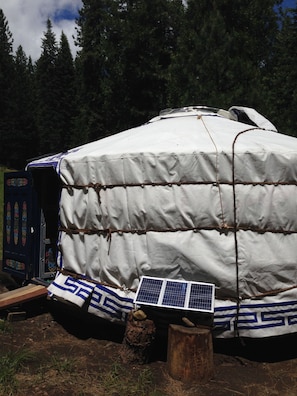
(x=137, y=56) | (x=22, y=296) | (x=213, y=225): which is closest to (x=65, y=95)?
(x=137, y=56)

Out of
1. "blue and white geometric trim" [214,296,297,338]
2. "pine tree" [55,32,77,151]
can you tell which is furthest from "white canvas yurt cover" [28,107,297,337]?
"pine tree" [55,32,77,151]

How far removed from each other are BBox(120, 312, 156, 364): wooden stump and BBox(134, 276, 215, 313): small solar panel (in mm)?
188

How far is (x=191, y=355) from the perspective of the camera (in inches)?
119

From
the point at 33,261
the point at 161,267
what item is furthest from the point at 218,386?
the point at 33,261

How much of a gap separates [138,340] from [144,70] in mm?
17396

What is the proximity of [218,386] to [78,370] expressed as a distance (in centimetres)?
106

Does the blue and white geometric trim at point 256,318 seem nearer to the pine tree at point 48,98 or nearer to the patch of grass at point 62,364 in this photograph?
the patch of grass at point 62,364

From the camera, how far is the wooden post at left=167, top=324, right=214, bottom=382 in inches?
119

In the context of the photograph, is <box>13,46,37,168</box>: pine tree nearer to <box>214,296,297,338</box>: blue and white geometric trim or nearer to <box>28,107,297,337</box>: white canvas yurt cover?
<box>28,107,297,337</box>: white canvas yurt cover

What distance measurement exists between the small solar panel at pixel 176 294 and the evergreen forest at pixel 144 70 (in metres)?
5.73

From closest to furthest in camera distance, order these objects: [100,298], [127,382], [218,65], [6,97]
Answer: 1. [127,382]
2. [100,298]
3. [218,65]
4. [6,97]

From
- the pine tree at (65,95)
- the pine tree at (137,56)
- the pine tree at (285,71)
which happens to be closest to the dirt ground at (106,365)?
Answer: the pine tree at (285,71)

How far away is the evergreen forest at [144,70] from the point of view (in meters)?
8.77

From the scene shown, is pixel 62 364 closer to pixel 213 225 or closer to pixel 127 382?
pixel 127 382
